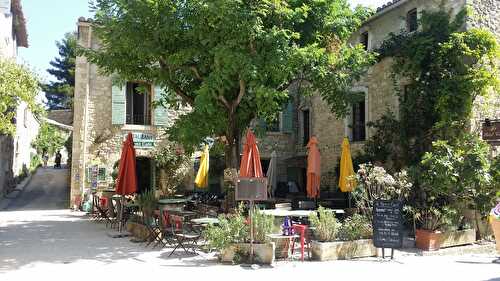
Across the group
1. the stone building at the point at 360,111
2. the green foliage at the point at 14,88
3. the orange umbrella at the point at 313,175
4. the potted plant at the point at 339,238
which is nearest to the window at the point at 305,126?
the stone building at the point at 360,111

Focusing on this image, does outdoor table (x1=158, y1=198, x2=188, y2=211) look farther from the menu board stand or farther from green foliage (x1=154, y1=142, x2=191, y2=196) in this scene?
green foliage (x1=154, y1=142, x2=191, y2=196)

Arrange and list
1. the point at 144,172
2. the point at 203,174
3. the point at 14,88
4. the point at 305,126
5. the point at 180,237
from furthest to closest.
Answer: the point at 305,126
the point at 144,172
the point at 203,174
the point at 14,88
the point at 180,237

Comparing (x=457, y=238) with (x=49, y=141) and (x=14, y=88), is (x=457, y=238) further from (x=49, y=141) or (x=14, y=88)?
(x=49, y=141)

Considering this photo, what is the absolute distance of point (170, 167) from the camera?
17172 millimetres

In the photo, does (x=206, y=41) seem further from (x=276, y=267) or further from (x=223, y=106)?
(x=276, y=267)

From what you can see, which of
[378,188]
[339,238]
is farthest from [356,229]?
[378,188]

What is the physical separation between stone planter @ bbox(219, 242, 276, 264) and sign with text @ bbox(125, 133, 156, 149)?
10.2 m

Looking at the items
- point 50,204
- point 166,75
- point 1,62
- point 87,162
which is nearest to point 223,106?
point 166,75

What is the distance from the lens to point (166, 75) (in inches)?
438

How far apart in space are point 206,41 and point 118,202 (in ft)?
16.0

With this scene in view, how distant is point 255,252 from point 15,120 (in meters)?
15.2

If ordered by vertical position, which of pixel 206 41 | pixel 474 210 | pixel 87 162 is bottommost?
pixel 474 210

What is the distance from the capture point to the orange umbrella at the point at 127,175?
10.9 m

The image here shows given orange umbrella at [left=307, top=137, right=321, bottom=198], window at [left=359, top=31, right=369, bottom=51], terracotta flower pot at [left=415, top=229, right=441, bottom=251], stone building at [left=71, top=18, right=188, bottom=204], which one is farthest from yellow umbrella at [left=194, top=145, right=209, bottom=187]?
terracotta flower pot at [left=415, top=229, right=441, bottom=251]
